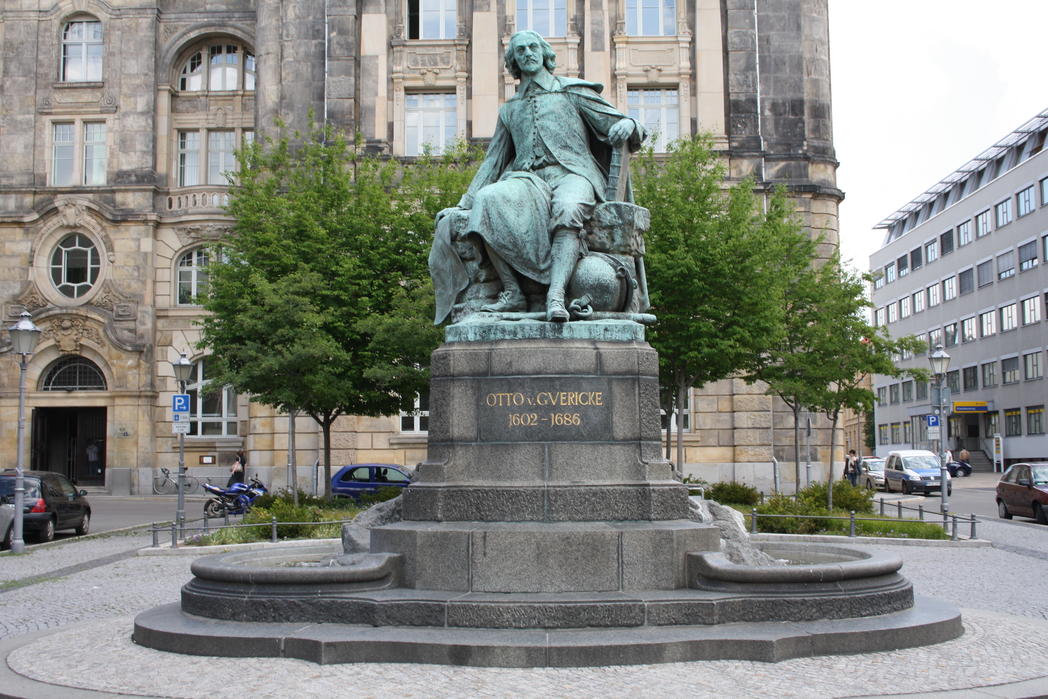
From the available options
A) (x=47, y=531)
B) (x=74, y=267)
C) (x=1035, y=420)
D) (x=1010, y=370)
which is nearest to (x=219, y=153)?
(x=74, y=267)

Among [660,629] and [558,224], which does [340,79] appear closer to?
[558,224]

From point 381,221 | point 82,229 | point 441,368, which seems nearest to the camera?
point 441,368

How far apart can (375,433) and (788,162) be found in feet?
53.3

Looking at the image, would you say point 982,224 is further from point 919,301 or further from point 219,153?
point 219,153

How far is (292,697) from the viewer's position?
22.8 feet

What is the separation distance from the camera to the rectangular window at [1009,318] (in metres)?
69.1

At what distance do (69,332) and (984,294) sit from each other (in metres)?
57.6

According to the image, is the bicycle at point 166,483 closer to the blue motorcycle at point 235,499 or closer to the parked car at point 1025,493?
the blue motorcycle at point 235,499

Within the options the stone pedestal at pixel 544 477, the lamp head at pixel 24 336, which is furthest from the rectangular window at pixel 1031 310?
the stone pedestal at pixel 544 477

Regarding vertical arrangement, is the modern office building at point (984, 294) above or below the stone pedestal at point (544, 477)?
above

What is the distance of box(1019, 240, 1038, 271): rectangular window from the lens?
65.4m

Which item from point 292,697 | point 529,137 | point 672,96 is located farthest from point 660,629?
point 672,96

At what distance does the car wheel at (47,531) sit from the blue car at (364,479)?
25.6ft

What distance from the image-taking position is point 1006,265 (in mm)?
69875
